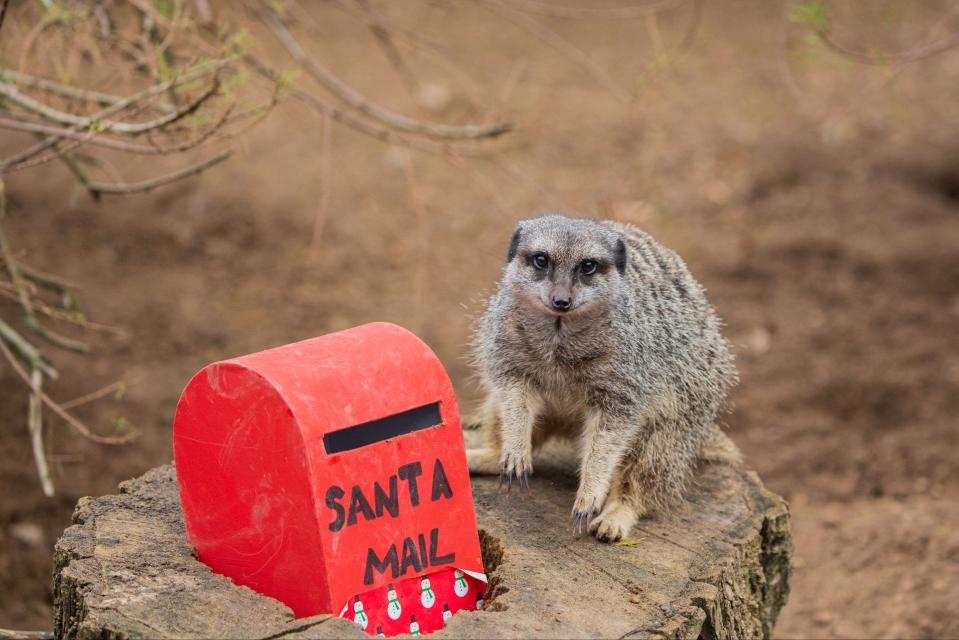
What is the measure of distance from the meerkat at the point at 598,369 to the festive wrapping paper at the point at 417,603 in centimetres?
51

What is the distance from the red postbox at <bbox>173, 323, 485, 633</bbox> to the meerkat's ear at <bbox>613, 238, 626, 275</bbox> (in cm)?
90

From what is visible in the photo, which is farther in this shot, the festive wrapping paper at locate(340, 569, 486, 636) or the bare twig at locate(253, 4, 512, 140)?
the bare twig at locate(253, 4, 512, 140)

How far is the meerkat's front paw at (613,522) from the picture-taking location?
3357 millimetres

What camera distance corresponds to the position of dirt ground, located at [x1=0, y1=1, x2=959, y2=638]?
19.0ft

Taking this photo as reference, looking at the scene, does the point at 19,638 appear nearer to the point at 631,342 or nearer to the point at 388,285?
the point at 631,342

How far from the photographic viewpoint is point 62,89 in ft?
13.5

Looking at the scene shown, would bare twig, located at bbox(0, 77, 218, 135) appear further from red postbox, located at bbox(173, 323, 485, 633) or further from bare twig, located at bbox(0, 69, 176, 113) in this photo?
red postbox, located at bbox(173, 323, 485, 633)

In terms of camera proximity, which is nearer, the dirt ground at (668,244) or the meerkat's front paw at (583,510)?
the meerkat's front paw at (583,510)

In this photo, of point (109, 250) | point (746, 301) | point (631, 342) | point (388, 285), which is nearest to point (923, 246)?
point (746, 301)

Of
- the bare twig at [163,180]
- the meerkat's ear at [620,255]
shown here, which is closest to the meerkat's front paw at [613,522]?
the meerkat's ear at [620,255]

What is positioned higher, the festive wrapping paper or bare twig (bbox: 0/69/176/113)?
bare twig (bbox: 0/69/176/113)

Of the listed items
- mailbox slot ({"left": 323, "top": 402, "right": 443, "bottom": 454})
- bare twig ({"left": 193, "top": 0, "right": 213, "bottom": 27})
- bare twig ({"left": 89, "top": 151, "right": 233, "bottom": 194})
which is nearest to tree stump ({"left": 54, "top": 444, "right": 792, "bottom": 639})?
mailbox slot ({"left": 323, "top": 402, "right": 443, "bottom": 454})

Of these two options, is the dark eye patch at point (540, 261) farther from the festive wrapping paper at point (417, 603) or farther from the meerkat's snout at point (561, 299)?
the festive wrapping paper at point (417, 603)

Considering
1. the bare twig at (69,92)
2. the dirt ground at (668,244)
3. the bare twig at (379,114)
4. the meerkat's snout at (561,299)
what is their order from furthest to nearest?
1. the dirt ground at (668,244)
2. the bare twig at (379,114)
3. the bare twig at (69,92)
4. the meerkat's snout at (561,299)
